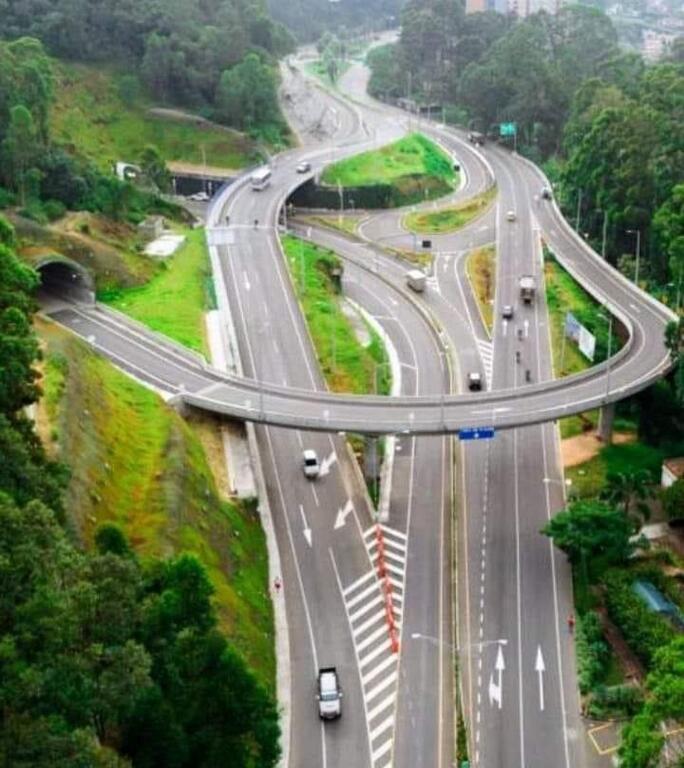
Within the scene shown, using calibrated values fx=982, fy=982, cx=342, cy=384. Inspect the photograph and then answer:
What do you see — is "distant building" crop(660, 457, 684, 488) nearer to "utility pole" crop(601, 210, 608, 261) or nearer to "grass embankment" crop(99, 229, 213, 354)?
"grass embankment" crop(99, 229, 213, 354)

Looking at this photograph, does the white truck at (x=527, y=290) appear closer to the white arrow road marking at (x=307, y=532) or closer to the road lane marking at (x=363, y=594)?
the white arrow road marking at (x=307, y=532)

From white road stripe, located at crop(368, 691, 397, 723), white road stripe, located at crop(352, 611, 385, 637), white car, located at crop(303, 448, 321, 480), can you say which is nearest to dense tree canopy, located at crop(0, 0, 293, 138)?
white car, located at crop(303, 448, 321, 480)

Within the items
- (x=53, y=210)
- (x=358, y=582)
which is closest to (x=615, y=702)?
(x=358, y=582)

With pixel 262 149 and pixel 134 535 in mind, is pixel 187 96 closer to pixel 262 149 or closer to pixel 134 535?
pixel 262 149

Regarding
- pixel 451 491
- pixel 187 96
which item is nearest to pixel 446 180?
pixel 187 96

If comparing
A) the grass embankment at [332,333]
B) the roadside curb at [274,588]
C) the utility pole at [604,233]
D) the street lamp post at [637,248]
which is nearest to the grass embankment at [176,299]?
the roadside curb at [274,588]

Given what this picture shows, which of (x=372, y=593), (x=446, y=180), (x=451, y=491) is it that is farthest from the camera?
(x=446, y=180)
